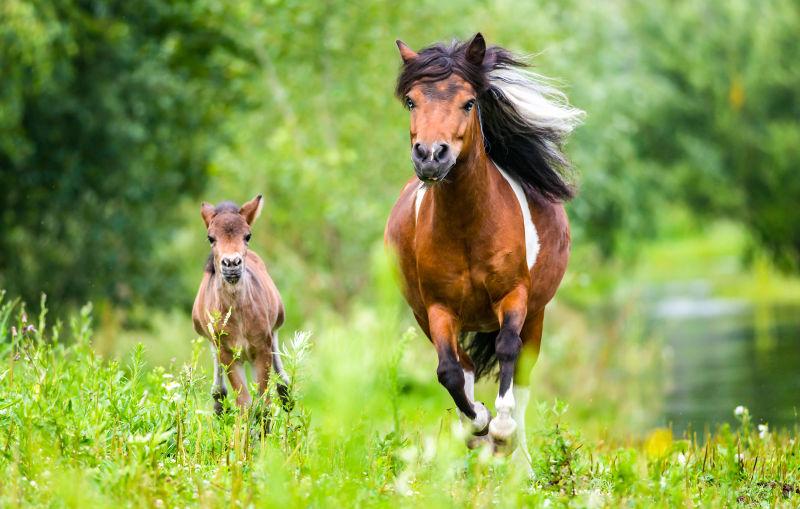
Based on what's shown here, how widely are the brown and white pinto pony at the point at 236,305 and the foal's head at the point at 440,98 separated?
1.00 metres

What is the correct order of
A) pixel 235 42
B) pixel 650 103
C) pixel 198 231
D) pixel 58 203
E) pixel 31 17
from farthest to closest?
pixel 650 103
pixel 198 231
pixel 235 42
pixel 58 203
pixel 31 17

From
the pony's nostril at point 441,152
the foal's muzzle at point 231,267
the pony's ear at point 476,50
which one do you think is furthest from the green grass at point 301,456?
the pony's ear at point 476,50

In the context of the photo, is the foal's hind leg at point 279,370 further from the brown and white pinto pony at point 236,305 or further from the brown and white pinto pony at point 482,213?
the brown and white pinto pony at point 482,213

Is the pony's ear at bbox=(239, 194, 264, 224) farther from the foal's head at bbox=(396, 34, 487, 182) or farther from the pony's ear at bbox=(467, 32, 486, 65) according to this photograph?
the pony's ear at bbox=(467, 32, 486, 65)

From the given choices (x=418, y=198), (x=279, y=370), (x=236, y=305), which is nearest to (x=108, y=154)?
(x=418, y=198)

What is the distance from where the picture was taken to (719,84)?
112ft

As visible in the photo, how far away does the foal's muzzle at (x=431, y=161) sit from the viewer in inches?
219

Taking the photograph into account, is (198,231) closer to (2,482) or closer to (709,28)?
(2,482)

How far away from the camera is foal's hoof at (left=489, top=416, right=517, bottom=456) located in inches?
235

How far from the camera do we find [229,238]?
19.2 feet

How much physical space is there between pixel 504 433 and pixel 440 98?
72.0 inches

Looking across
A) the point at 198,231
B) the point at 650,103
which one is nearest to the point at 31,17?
the point at 198,231

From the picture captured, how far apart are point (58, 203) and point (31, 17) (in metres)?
4.21

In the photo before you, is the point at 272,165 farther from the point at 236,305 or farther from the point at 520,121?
the point at 236,305
